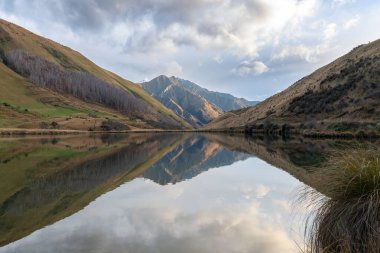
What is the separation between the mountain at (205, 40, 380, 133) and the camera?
3418 inches

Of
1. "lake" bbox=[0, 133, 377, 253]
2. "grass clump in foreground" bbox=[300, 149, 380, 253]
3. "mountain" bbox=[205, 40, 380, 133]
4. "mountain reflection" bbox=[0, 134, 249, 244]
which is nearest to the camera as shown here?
"grass clump in foreground" bbox=[300, 149, 380, 253]

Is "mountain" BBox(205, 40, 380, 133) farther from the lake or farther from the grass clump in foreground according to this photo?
the grass clump in foreground

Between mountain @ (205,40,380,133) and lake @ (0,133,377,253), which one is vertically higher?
mountain @ (205,40,380,133)

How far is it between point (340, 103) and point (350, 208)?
102 metres

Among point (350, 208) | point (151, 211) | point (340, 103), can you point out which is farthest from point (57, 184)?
point (340, 103)

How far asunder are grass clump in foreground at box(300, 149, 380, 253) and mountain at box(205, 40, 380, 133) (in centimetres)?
6892

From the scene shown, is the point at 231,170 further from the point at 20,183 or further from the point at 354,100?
the point at 354,100

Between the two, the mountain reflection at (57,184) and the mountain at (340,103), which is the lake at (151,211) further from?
the mountain at (340,103)

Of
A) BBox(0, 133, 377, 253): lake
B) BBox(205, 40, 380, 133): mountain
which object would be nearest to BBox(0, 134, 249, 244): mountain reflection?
BBox(0, 133, 377, 253): lake

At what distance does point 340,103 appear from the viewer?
341 ft

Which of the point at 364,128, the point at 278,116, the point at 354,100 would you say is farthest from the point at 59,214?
the point at 278,116

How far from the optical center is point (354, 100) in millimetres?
100375

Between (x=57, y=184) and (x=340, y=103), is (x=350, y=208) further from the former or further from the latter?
(x=340, y=103)

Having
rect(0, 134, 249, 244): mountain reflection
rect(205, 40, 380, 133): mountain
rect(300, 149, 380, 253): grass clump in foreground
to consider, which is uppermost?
rect(205, 40, 380, 133): mountain
